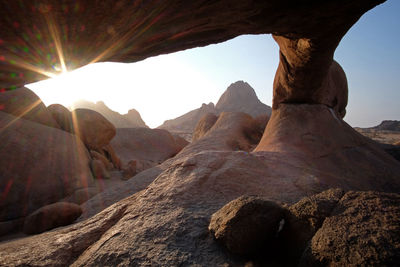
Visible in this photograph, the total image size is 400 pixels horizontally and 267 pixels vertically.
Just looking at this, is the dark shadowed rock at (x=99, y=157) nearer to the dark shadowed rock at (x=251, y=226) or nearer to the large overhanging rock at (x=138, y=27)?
the large overhanging rock at (x=138, y=27)

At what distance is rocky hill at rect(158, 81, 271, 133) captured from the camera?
48938mm

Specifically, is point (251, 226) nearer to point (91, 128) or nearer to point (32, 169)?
point (32, 169)

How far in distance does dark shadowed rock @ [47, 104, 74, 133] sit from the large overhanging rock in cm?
692

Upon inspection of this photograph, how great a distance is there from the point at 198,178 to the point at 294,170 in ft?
5.57

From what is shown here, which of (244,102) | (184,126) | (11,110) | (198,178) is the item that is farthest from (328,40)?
(244,102)

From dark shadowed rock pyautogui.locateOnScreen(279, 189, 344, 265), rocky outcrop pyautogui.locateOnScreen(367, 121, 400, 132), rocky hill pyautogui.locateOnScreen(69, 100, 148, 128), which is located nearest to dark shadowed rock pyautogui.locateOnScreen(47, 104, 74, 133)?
dark shadowed rock pyautogui.locateOnScreen(279, 189, 344, 265)

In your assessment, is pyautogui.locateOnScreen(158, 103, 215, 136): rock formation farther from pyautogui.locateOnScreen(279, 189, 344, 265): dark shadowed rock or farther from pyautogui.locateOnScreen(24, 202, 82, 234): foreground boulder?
pyautogui.locateOnScreen(279, 189, 344, 265): dark shadowed rock

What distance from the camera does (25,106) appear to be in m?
6.92

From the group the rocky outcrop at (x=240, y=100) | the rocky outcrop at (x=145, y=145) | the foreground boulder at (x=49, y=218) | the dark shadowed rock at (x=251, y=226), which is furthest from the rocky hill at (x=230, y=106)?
the dark shadowed rock at (x=251, y=226)

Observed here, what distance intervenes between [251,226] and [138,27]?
242 cm

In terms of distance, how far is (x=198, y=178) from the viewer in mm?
2662

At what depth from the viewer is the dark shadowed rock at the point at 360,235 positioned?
99cm

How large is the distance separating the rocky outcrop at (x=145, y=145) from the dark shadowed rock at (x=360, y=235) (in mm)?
13784

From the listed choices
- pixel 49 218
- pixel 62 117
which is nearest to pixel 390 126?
pixel 62 117
